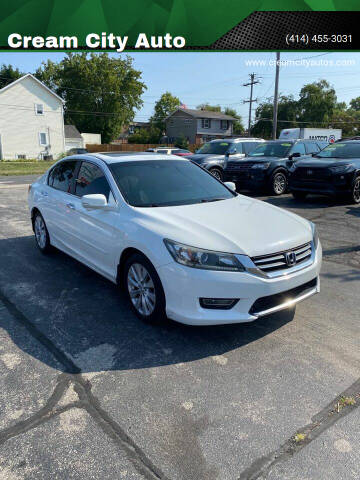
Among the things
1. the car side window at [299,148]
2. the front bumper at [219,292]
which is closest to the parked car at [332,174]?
the car side window at [299,148]

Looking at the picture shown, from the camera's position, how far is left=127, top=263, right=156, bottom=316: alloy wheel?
11.5 ft

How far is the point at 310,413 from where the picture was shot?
8.16ft

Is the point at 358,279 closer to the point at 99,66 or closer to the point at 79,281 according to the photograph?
the point at 79,281

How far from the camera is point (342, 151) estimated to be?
10.7m

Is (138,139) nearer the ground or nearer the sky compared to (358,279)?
nearer the sky

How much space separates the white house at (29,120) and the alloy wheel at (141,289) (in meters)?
42.2

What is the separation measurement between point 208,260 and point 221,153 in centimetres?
1129

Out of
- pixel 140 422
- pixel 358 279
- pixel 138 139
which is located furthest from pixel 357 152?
pixel 138 139

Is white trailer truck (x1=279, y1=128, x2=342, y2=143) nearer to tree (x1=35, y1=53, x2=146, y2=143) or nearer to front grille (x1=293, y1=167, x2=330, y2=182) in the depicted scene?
front grille (x1=293, y1=167, x2=330, y2=182)

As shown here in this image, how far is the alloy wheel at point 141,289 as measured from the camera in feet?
11.5

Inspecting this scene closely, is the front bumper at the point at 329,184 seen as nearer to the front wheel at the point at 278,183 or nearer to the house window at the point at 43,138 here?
the front wheel at the point at 278,183

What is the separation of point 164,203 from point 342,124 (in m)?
81.1

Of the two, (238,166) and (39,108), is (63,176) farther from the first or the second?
(39,108)

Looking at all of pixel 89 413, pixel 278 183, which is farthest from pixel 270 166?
pixel 89 413
